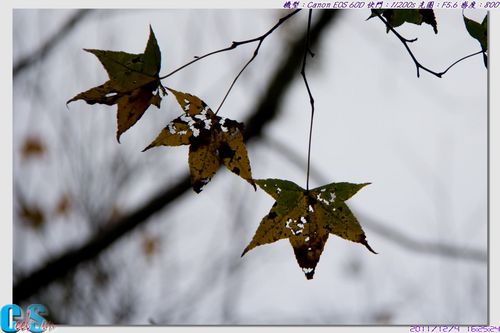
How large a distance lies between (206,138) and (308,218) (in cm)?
19

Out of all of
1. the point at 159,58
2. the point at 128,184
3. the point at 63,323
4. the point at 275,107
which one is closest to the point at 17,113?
the point at 128,184

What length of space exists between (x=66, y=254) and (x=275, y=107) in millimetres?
1180

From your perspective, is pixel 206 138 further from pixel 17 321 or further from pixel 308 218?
pixel 17 321

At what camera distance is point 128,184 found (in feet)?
11.9

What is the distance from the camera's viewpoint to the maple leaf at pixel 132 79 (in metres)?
0.82

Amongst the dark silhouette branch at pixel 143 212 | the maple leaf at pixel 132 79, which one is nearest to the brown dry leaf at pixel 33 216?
the dark silhouette branch at pixel 143 212

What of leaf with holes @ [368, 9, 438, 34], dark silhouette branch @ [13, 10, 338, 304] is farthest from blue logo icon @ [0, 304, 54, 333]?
leaf with holes @ [368, 9, 438, 34]

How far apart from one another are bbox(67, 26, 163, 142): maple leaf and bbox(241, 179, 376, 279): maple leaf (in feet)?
0.66

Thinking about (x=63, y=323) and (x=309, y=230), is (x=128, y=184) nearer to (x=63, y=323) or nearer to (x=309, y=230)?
(x=63, y=323)

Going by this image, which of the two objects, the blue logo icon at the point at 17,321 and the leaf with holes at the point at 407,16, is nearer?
the leaf with holes at the point at 407,16

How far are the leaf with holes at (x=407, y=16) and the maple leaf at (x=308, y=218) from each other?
0.25m

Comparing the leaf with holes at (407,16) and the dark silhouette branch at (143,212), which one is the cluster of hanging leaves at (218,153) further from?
the dark silhouette branch at (143,212)

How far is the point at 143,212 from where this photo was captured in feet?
8.87

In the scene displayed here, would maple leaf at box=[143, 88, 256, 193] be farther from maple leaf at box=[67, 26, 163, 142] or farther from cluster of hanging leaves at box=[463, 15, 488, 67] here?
cluster of hanging leaves at box=[463, 15, 488, 67]
